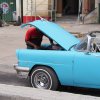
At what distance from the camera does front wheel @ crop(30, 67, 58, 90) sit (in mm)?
8945

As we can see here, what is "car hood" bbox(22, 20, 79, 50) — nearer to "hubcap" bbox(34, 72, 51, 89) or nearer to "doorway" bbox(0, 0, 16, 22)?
"hubcap" bbox(34, 72, 51, 89)

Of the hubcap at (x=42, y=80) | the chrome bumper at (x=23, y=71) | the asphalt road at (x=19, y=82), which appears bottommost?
the asphalt road at (x=19, y=82)

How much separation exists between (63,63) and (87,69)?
0.53 meters

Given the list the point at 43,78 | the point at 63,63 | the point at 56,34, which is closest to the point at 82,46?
the point at 63,63

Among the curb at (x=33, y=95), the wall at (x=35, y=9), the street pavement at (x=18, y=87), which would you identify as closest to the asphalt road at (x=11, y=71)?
the street pavement at (x=18, y=87)

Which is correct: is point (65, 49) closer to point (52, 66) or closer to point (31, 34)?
point (52, 66)

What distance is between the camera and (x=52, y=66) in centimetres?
890

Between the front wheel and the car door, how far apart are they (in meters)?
0.51

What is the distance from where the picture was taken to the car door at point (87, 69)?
27.7 ft

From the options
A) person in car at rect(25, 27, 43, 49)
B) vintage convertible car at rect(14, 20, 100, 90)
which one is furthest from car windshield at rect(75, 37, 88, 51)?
person in car at rect(25, 27, 43, 49)

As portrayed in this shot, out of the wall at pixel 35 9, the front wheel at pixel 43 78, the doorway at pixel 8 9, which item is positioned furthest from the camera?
the doorway at pixel 8 9

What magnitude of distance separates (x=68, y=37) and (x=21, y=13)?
21.0 m

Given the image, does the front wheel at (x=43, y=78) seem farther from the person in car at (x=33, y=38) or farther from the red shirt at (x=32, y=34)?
the red shirt at (x=32, y=34)

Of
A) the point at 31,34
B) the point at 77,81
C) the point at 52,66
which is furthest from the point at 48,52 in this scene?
the point at 31,34
